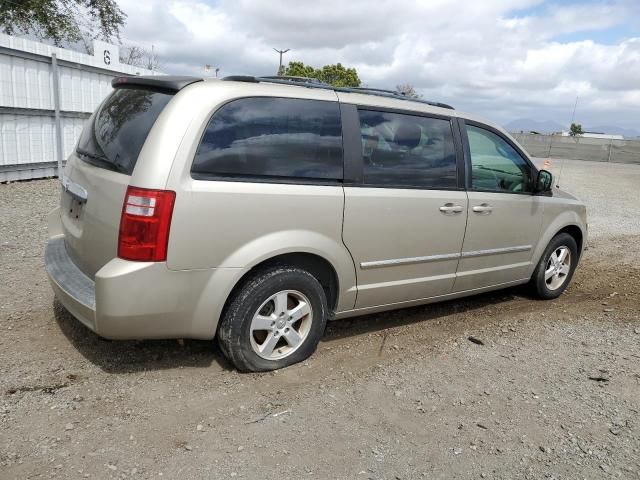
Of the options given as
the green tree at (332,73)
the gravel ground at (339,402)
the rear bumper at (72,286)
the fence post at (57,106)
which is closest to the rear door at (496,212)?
the gravel ground at (339,402)

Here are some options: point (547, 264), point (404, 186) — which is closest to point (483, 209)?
point (404, 186)

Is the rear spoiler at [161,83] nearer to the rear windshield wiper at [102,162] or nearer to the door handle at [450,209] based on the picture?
the rear windshield wiper at [102,162]

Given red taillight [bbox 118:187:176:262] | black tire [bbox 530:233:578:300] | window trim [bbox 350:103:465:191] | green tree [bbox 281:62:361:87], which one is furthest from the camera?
green tree [bbox 281:62:361:87]

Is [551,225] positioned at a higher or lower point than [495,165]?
lower

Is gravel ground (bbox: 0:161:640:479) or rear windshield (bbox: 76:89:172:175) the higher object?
rear windshield (bbox: 76:89:172:175)

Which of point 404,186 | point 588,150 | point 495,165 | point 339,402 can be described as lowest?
point 339,402

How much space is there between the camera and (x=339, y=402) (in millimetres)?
3361

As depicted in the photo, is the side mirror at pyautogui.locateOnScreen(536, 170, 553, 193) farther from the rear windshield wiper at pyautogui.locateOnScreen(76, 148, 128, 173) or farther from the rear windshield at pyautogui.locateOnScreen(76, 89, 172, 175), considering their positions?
the rear windshield wiper at pyautogui.locateOnScreen(76, 148, 128, 173)

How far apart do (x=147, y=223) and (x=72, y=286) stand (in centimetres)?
82

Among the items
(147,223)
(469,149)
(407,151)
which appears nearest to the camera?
(147,223)

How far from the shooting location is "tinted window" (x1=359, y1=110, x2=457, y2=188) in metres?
3.87

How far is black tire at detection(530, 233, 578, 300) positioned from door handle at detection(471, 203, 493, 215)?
46.9 inches

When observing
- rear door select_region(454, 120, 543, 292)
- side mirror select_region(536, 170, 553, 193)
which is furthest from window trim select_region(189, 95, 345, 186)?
side mirror select_region(536, 170, 553, 193)

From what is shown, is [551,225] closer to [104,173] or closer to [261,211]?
[261,211]
